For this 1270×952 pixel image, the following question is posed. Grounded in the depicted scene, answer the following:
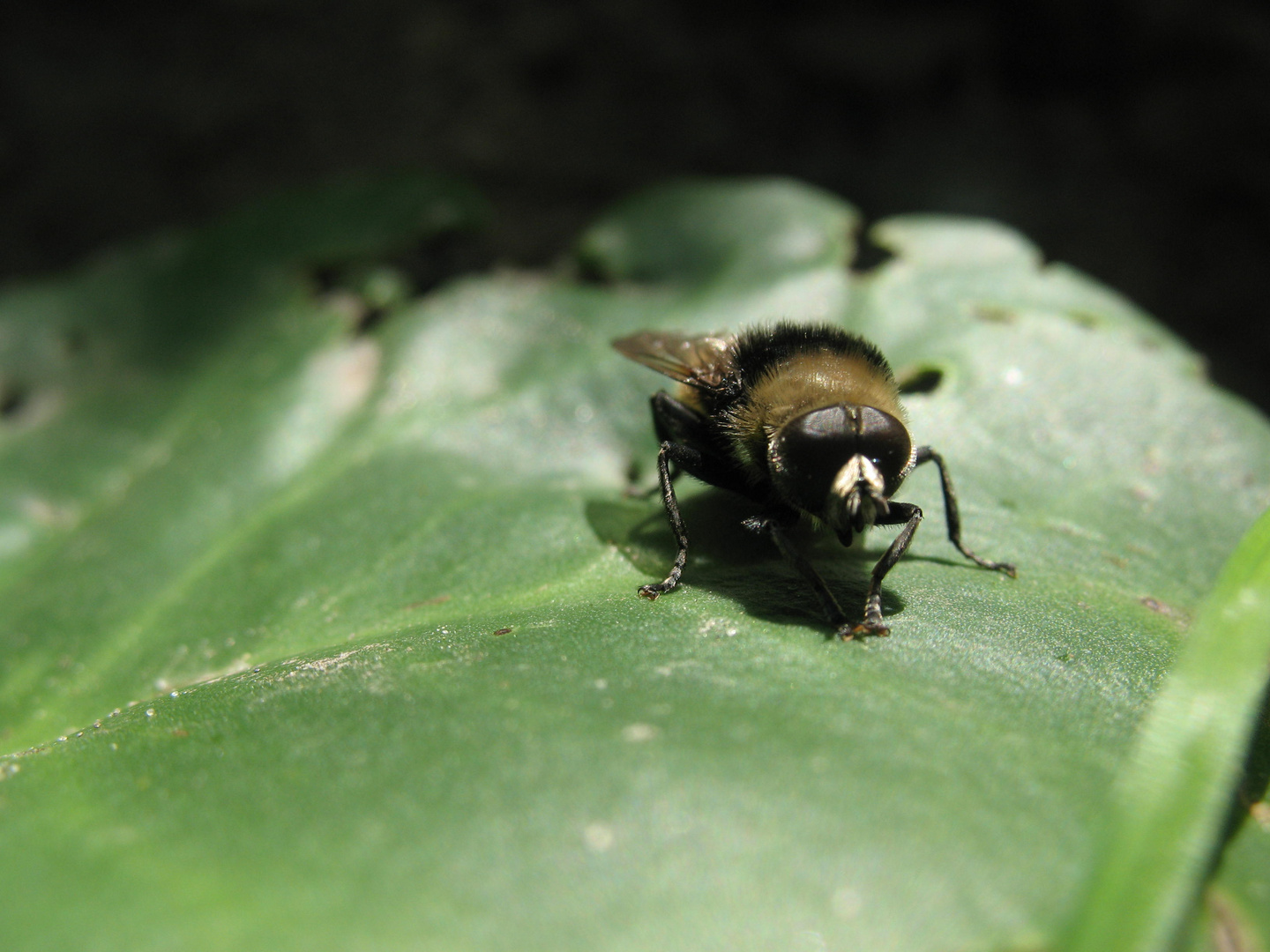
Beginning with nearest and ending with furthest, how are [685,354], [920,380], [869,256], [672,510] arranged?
[672,510]
[685,354]
[920,380]
[869,256]

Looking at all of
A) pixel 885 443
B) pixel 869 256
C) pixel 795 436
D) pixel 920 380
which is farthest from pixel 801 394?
pixel 869 256

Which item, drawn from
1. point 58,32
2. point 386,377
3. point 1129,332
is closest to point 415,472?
point 386,377

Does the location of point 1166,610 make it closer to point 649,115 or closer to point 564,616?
point 564,616

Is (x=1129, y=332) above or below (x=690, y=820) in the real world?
above

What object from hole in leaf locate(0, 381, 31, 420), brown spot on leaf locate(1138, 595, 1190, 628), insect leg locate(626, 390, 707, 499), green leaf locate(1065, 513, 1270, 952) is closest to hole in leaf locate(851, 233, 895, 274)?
insect leg locate(626, 390, 707, 499)

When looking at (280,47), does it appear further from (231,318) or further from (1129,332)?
(1129,332)

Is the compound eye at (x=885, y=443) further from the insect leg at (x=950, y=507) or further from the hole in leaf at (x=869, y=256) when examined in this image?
the hole in leaf at (x=869, y=256)
